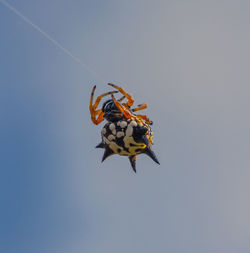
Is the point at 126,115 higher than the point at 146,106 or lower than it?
lower

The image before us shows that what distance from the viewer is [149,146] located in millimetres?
11312

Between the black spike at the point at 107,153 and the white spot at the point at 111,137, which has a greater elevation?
the white spot at the point at 111,137

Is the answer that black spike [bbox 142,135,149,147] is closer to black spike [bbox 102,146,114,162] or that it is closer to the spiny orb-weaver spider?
the spiny orb-weaver spider

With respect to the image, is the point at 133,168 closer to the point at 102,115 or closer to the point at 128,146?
the point at 128,146

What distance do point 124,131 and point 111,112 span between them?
101 centimetres

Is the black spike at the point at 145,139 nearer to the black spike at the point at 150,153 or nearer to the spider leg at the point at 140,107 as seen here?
the black spike at the point at 150,153

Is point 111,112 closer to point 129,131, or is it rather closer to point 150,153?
point 129,131

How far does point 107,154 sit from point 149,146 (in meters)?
1.41

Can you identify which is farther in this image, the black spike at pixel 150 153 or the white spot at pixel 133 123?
the black spike at pixel 150 153

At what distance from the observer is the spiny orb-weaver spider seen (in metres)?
10.9

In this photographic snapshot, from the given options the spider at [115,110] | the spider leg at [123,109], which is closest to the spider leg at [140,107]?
the spider at [115,110]

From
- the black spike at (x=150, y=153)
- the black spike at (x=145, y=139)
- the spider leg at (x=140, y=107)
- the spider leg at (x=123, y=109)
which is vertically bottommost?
the black spike at (x=150, y=153)

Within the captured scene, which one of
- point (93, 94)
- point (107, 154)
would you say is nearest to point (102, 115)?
point (93, 94)

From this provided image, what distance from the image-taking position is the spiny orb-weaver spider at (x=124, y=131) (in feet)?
35.8
